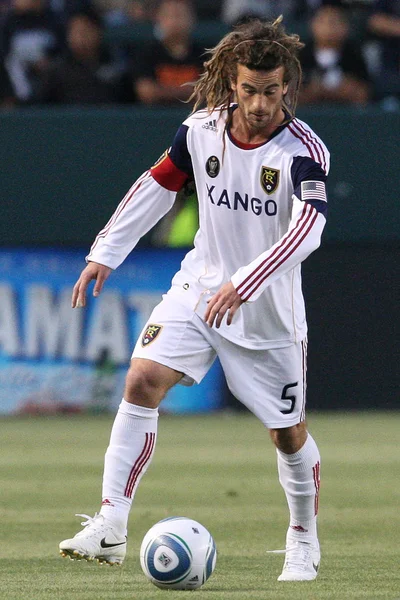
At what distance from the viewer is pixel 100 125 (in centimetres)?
1470

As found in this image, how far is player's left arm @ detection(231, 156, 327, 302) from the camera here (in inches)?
222

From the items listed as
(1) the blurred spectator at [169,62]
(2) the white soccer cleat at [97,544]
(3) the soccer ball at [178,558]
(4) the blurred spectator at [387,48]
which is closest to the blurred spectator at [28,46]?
(1) the blurred spectator at [169,62]

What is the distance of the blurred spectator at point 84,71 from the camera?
48.4 feet

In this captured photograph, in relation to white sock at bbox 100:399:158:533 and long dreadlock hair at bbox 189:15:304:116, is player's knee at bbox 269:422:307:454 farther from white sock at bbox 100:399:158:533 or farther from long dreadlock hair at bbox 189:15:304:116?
long dreadlock hair at bbox 189:15:304:116

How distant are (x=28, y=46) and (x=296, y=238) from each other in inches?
396

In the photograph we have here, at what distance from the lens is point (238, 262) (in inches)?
242

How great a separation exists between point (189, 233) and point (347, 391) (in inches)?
92.2

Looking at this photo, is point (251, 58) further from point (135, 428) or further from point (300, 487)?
point (300, 487)

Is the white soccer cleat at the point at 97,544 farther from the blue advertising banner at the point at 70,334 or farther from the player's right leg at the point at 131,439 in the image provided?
the blue advertising banner at the point at 70,334

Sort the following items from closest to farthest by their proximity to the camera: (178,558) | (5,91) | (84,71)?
(178,558), (84,71), (5,91)

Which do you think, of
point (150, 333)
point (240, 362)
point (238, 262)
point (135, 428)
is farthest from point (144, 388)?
point (238, 262)

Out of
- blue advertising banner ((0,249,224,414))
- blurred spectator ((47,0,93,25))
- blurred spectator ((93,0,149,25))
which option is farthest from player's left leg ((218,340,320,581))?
blurred spectator ((93,0,149,25))

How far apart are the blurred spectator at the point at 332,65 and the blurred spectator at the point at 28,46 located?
272 cm

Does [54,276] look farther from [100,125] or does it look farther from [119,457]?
[119,457]
